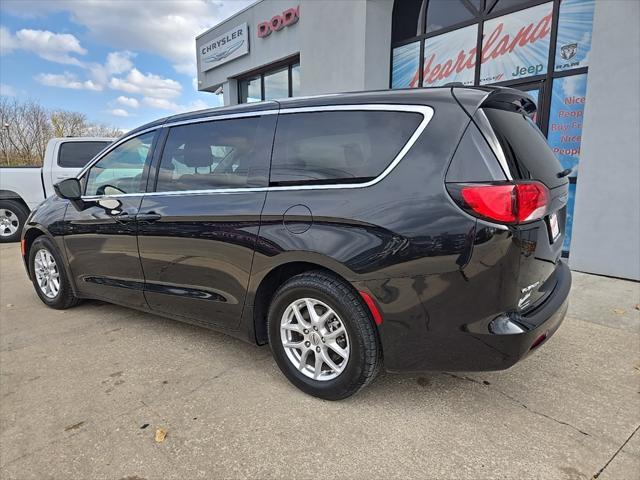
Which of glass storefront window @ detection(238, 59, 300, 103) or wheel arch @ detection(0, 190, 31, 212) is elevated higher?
glass storefront window @ detection(238, 59, 300, 103)

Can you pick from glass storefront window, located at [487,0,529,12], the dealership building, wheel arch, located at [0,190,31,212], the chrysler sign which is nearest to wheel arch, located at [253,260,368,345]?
the dealership building

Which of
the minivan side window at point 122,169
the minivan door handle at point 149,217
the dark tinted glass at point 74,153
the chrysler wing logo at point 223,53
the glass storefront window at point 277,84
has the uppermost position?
the chrysler wing logo at point 223,53

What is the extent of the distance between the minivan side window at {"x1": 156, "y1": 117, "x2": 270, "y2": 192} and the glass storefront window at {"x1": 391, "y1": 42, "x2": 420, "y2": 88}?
5.67 meters

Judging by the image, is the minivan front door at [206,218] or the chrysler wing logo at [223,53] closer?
the minivan front door at [206,218]

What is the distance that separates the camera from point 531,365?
9.96ft

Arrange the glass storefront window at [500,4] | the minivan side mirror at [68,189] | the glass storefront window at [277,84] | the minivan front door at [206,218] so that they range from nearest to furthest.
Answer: the minivan front door at [206,218] → the minivan side mirror at [68,189] → the glass storefront window at [500,4] → the glass storefront window at [277,84]

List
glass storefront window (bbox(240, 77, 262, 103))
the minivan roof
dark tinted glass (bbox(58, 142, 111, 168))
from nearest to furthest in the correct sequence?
the minivan roof → dark tinted glass (bbox(58, 142, 111, 168)) → glass storefront window (bbox(240, 77, 262, 103))

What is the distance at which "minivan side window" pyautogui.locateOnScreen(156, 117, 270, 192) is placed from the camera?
2.89m

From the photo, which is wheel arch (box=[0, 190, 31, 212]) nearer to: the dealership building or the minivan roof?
the dealership building

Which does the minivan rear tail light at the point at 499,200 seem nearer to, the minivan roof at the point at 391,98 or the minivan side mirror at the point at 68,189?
the minivan roof at the point at 391,98

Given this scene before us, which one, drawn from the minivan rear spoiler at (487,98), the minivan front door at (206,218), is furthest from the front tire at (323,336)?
the minivan rear spoiler at (487,98)

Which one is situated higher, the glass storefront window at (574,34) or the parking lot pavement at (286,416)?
the glass storefront window at (574,34)

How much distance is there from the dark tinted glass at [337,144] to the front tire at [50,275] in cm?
276

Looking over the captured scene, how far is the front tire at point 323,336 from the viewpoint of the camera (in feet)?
7.84
